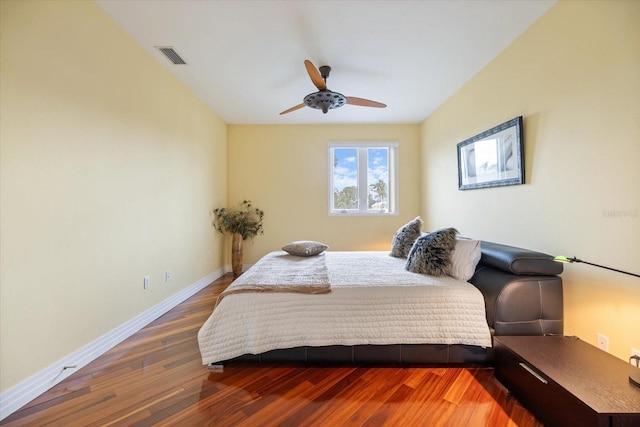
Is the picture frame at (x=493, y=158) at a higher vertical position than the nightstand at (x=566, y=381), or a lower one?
higher

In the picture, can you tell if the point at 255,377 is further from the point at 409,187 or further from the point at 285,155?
the point at 409,187

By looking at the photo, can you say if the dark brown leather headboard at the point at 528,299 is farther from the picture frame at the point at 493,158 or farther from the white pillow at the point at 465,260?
the picture frame at the point at 493,158

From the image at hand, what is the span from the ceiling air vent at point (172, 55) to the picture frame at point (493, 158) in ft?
10.4

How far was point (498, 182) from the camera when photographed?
2.51 m

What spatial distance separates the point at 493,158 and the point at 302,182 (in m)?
2.83

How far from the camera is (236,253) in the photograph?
4172mm

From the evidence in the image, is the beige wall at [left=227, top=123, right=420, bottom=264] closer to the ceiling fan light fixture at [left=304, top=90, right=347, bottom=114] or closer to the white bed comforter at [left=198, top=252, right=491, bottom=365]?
the ceiling fan light fixture at [left=304, top=90, right=347, bottom=114]

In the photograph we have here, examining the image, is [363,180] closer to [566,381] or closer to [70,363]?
[566,381]

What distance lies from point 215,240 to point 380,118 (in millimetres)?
3322

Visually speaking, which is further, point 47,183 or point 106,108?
point 106,108

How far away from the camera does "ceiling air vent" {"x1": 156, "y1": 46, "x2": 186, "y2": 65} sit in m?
2.44

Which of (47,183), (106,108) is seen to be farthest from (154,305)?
(106,108)

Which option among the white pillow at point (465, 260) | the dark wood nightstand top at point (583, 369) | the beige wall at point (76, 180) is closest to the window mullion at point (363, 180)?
the white pillow at point (465, 260)

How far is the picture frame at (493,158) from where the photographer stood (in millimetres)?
2240
